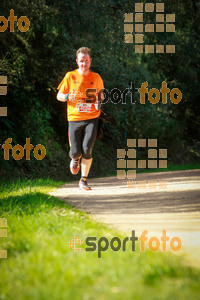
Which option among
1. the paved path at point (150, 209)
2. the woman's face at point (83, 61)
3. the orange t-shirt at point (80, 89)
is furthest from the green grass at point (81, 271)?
the woman's face at point (83, 61)

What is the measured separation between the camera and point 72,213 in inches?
222

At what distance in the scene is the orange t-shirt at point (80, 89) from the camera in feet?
25.5

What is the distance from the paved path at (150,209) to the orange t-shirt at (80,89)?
4.42 feet

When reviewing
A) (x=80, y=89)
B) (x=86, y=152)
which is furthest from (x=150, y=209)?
(x=80, y=89)

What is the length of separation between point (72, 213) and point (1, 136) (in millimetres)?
7076

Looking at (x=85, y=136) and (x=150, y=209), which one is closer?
(x=150, y=209)

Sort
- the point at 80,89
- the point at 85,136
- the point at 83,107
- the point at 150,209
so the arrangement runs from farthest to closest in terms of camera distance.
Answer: the point at 85,136 < the point at 83,107 < the point at 80,89 < the point at 150,209

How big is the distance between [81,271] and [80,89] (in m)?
5.00

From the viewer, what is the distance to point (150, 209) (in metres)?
5.99

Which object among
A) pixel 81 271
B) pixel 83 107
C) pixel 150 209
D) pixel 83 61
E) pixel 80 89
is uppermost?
pixel 83 61

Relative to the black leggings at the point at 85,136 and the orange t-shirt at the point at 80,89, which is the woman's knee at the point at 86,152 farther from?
the orange t-shirt at the point at 80,89

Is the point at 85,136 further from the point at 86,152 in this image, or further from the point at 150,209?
the point at 150,209

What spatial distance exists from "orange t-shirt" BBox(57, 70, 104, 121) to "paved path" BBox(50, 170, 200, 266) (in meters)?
1.35

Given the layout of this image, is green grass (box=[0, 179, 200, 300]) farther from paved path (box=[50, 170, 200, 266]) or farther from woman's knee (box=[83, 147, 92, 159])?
woman's knee (box=[83, 147, 92, 159])
